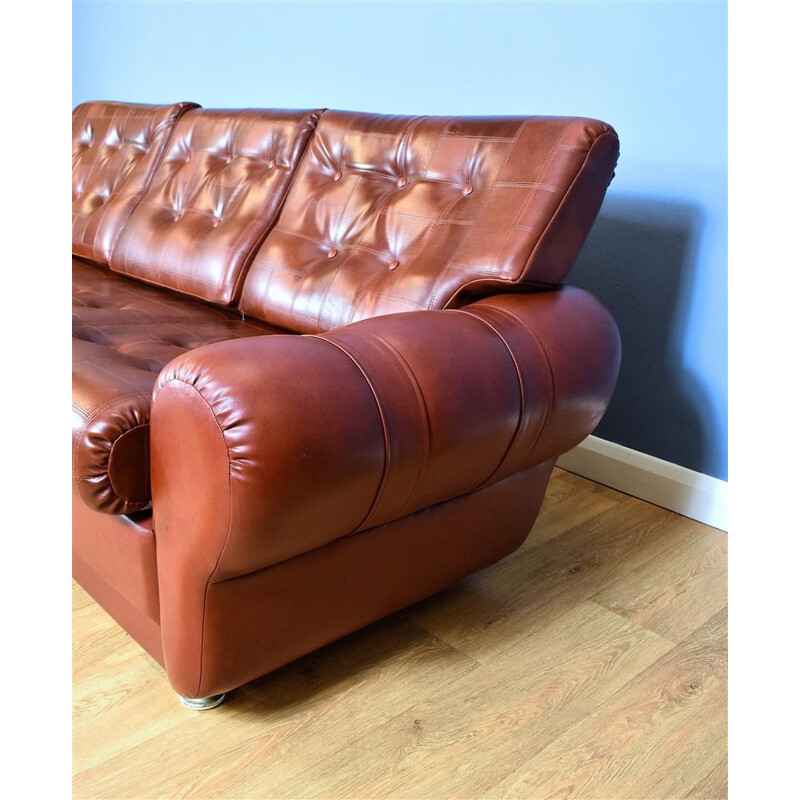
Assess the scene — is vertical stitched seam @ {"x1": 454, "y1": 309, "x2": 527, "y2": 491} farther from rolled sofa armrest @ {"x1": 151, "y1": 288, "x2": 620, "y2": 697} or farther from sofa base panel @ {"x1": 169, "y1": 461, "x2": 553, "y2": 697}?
sofa base panel @ {"x1": 169, "y1": 461, "x2": 553, "y2": 697}

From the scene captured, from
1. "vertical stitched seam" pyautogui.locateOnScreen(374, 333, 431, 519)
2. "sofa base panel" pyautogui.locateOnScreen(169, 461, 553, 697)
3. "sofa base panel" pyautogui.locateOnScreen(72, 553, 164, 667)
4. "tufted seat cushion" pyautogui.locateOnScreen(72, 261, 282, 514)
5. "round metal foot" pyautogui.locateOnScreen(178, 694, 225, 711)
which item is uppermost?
"vertical stitched seam" pyautogui.locateOnScreen(374, 333, 431, 519)

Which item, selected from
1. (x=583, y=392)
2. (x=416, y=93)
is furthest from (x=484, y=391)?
(x=416, y=93)

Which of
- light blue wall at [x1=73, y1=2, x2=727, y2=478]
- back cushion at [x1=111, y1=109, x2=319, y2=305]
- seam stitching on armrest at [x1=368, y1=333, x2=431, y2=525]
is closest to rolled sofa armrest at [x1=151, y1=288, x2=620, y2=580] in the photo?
seam stitching on armrest at [x1=368, y1=333, x2=431, y2=525]

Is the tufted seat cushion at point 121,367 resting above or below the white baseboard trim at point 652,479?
above

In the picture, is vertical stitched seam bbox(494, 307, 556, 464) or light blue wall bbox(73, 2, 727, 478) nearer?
vertical stitched seam bbox(494, 307, 556, 464)

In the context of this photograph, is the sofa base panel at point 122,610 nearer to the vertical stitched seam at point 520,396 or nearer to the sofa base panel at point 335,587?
the sofa base panel at point 335,587

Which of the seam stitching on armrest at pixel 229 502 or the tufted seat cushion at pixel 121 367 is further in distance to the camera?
the tufted seat cushion at pixel 121 367

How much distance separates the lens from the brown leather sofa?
1044mm

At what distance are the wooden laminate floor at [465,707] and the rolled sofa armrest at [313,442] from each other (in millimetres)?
104

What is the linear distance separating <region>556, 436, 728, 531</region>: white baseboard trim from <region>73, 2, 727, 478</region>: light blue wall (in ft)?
0.09

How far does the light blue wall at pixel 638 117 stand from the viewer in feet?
6.04

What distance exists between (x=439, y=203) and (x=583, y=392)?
1.66ft

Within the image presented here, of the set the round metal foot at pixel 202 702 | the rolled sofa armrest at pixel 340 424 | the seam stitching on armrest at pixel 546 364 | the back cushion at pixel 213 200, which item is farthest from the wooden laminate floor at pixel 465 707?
the back cushion at pixel 213 200
